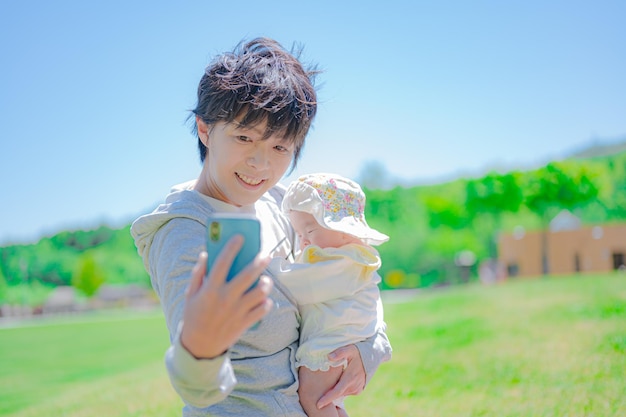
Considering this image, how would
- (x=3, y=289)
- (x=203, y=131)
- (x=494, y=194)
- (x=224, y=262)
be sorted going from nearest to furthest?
(x=224, y=262) < (x=203, y=131) < (x=3, y=289) < (x=494, y=194)

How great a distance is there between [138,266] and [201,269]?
150 ft

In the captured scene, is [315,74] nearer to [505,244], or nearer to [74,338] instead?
[74,338]

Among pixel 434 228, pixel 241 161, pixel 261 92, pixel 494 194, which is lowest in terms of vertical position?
pixel 434 228

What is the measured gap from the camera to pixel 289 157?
2016 millimetres

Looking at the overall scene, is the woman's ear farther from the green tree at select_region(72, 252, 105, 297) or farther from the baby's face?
the green tree at select_region(72, 252, 105, 297)

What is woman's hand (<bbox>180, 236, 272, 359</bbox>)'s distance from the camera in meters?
1.20

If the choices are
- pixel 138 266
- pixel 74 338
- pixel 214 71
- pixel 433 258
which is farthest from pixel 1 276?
pixel 214 71

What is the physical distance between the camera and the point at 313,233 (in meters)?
2.10

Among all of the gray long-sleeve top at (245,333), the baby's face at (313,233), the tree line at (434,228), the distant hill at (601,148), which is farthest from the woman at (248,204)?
the distant hill at (601,148)

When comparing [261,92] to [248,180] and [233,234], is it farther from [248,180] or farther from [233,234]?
[233,234]

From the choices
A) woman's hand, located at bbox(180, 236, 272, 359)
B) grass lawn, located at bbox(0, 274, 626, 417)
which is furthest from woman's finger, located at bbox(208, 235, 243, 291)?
grass lawn, located at bbox(0, 274, 626, 417)

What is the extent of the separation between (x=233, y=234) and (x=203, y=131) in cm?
92

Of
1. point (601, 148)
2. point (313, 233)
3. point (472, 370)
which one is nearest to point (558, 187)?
point (472, 370)

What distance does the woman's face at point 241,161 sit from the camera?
1892 mm
